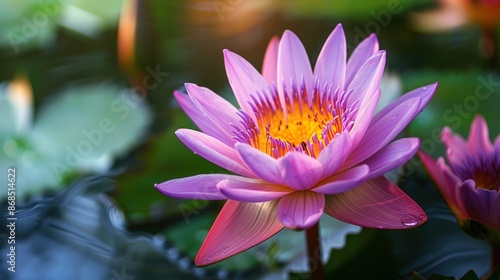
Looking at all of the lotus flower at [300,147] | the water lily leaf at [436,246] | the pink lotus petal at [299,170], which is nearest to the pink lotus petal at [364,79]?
the lotus flower at [300,147]

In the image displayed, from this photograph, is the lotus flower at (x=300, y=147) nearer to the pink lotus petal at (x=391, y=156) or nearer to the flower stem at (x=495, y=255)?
the pink lotus petal at (x=391, y=156)

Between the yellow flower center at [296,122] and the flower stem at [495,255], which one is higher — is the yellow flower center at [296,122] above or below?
above

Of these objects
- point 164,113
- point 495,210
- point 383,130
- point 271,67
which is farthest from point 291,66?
point 164,113

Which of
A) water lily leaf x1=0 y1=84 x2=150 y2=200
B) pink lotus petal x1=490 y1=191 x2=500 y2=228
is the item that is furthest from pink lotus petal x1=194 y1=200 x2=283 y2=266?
water lily leaf x1=0 y1=84 x2=150 y2=200

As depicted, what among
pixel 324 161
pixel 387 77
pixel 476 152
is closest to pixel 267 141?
pixel 324 161

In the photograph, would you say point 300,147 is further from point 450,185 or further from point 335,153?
point 450,185

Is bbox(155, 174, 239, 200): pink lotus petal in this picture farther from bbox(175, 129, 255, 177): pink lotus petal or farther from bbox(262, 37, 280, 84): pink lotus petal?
bbox(262, 37, 280, 84): pink lotus petal

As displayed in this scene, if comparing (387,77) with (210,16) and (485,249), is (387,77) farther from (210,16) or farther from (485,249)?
(210,16)
